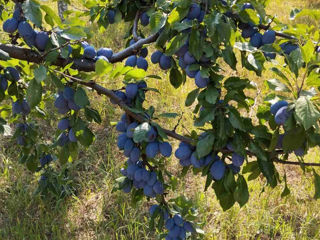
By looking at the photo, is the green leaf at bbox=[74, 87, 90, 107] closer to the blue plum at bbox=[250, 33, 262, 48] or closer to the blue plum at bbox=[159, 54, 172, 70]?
the blue plum at bbox=[159, 54, 172, 70]

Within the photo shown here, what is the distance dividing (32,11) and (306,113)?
2.12 feet

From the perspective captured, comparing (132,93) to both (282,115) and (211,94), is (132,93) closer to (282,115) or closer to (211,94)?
(211,94)

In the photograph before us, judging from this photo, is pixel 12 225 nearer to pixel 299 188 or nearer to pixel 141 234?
pixel 141 234

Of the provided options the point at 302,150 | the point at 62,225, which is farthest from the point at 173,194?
the point at 302,150

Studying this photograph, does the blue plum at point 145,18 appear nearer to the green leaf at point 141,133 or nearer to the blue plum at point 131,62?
the blue plum at point 131,62

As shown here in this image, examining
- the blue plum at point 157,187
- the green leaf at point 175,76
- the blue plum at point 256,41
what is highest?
the blue plum at point 256,41

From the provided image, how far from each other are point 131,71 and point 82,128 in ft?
0.97

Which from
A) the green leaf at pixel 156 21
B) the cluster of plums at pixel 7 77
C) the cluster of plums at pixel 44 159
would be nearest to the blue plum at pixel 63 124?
the cluster of plums at pixel 7 77

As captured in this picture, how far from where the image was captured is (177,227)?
1.45 m

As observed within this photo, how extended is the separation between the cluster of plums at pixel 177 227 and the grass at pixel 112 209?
1.82 feet

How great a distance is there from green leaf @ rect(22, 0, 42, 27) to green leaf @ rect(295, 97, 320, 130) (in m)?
0.60

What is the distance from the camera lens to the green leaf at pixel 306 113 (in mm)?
718

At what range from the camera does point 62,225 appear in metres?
2.19

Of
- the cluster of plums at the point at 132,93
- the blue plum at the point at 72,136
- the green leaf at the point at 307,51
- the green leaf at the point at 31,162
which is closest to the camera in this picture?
the green leaf at the point at 307,51
